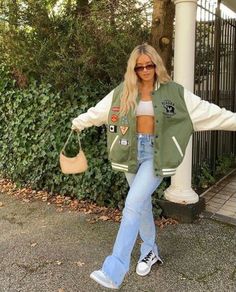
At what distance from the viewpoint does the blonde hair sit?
295cm

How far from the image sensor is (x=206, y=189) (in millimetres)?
5562

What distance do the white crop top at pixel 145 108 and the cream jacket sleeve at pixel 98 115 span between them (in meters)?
0.28

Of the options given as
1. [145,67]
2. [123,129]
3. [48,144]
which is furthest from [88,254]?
[48,144]

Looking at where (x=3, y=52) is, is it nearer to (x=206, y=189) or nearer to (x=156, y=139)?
(x=206, y=189)

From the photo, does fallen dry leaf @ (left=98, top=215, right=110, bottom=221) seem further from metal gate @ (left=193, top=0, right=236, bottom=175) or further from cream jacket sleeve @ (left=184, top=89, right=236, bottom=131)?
cream jacket sleeve @ (left=184, top=89, right=236, bottom=131)

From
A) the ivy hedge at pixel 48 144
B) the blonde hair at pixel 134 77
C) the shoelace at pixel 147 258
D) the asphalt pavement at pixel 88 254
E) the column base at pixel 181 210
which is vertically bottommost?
the asphalt pavement at pixel 88 254

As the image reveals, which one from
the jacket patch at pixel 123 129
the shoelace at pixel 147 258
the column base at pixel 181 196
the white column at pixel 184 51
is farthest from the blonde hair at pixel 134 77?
the column base at pixel 181 196

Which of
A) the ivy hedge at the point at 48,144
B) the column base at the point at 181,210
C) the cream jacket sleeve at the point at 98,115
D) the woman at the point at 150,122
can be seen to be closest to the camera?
the woman at the point at 150,122

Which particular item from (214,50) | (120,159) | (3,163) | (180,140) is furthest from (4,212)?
(214,50)

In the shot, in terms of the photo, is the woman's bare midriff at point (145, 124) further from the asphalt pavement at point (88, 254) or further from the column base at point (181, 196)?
the column base at point (181, 196)

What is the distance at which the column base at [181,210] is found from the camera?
4.46 meters

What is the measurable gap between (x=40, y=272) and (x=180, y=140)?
1.66 meters

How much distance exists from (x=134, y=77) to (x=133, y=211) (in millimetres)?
963

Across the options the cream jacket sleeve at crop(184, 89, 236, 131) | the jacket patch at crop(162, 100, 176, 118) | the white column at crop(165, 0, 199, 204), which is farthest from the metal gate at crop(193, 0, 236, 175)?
the jacket patch at crop(162, 100, 176, 118)
